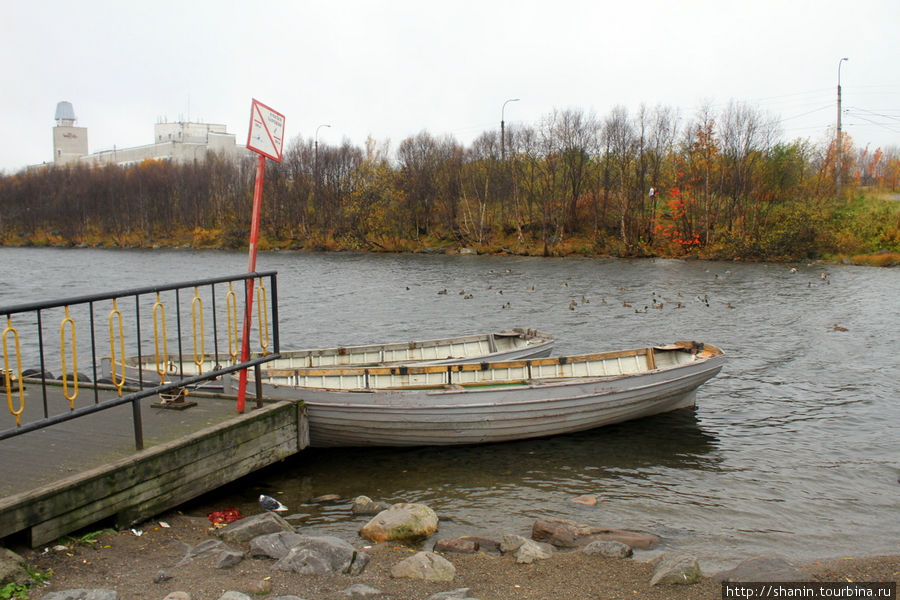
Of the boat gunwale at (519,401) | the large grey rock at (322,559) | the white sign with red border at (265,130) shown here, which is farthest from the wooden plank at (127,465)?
the white sign with red border at (265,130)

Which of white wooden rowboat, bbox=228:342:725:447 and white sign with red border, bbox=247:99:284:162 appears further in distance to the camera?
white wooden rowboat, bbox=228:342:725:447

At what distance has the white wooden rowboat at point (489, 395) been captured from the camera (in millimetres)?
10266

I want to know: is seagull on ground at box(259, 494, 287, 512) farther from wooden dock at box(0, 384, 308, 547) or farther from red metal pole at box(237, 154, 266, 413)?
red metal pole at box(237, 154, 266, 413)

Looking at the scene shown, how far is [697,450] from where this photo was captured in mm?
11352

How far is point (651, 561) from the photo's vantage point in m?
6.50

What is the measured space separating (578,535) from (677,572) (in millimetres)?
1791

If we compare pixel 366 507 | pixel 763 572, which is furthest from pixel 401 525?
pixel 763 572

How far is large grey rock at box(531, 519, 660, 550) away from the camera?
748 centimetres

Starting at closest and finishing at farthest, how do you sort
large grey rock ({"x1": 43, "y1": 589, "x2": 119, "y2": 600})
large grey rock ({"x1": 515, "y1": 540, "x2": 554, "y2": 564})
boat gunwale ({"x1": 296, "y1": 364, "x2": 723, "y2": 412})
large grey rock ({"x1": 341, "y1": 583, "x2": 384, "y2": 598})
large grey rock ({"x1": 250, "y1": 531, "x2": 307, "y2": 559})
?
large grey rock ({"x1": 43, "y1": 589, "x2": 119, "y2": 600}) < large grey rock ({"x1": 341, "y1": 583, "x2": 384, "y2": 598}) < large grey rock ({"x1": 250, "y1": 531, "x2": 307, "y2": 559}) < large grey rock ({"x1": 515, "y1": 540, "x2": 554, "y2": 564}) < boat gunwale ({"x1": 296, "y1": 364, "x2": 723, "y2": 412})

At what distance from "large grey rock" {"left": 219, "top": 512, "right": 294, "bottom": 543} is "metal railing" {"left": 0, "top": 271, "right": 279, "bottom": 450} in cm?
133

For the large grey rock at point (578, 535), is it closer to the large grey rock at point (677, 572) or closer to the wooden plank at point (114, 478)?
the large grey rock at point (677, 572)

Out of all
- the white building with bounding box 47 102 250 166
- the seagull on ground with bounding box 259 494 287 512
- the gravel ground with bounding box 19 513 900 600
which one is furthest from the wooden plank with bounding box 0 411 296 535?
the white building with bounding box 47 102 250 166

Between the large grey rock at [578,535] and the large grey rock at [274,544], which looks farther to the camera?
the large grey rock at [578,535]

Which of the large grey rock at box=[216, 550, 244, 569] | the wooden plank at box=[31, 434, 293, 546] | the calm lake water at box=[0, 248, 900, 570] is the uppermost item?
the wooden plank at box=[31, 434, 293, 546]
